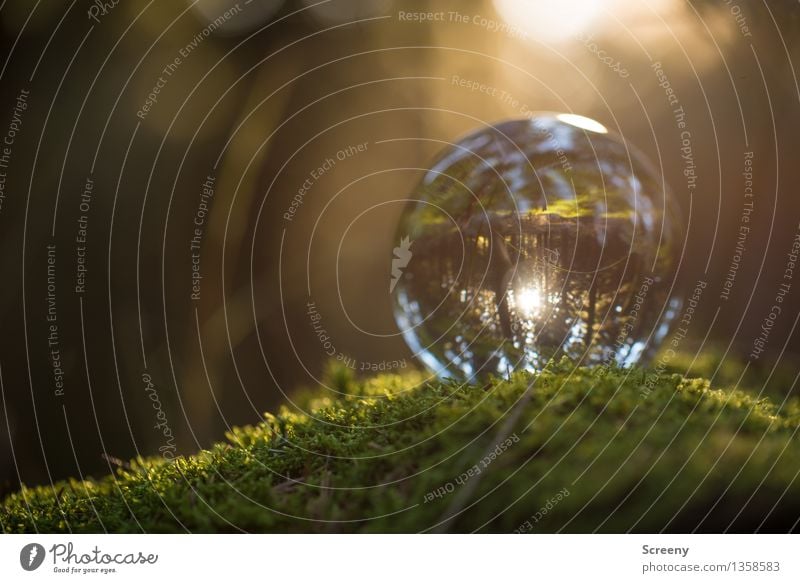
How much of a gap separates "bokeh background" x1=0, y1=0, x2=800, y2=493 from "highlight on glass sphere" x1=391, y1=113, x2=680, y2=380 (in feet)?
2.37

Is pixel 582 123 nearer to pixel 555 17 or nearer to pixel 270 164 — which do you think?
pixel 555 17

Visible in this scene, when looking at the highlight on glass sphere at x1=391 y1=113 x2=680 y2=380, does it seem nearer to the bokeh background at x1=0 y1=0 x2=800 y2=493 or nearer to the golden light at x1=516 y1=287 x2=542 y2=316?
the golden light at x1=516 y1=287 x2=542 y2=316

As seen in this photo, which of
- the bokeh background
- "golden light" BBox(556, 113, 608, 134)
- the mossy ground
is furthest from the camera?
the bokeh background

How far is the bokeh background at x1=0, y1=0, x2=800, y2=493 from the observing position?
222cm

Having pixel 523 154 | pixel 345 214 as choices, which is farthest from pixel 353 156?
pixel 523 154

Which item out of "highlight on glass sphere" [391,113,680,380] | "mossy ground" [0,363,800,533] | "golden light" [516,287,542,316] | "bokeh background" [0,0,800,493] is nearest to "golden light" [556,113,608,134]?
"highlight on glass sphere" [391,113,680,380]

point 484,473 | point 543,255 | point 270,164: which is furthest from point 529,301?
point 270,164

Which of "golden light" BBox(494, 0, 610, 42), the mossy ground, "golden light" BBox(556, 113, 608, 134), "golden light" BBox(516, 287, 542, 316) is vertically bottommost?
the mossy ground

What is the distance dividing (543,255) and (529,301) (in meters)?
0.09

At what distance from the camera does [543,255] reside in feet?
3.96

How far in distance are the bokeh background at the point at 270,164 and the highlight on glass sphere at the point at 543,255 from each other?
2.37 feet

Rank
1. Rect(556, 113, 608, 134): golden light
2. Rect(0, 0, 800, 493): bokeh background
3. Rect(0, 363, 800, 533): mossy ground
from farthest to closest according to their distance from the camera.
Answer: Rect(0, 0, 800, 493): bokeh background < Rect(556, 113, 608, 134): golden light < Rect(0, 363, 800, 533): mossy ground

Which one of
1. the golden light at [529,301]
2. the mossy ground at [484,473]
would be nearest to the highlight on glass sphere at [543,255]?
the golden light at [529,301]

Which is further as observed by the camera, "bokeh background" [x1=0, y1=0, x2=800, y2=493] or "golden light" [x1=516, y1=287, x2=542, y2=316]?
"bokeh background" [x1=0, y1=0, x2=800, y2=493]
